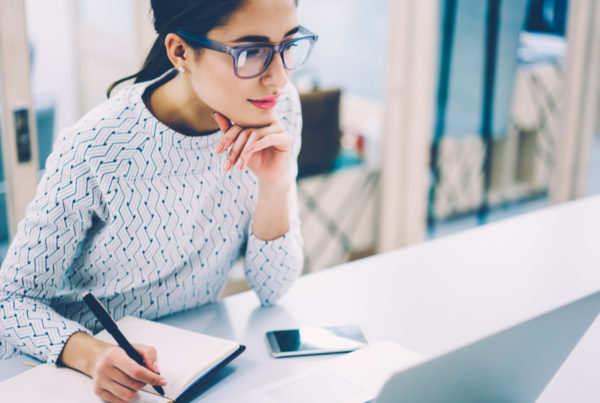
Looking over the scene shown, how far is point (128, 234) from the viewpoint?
42.1 inches

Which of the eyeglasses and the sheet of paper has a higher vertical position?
the eyeglasses

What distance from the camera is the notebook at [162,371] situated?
859 millimetres

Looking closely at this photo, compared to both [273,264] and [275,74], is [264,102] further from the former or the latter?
[273,264]

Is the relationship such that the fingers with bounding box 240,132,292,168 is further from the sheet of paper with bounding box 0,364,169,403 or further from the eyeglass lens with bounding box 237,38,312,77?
the sheet of paper with bounding box 0,364,169,403

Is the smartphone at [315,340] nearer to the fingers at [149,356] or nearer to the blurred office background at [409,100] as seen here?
the fingers at [149,356]

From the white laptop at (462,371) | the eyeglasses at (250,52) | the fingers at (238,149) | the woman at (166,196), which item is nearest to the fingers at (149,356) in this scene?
the woman at (166,196)

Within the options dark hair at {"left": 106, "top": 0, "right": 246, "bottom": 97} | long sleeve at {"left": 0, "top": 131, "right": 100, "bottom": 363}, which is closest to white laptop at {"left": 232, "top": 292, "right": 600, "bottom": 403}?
long sleeve at {"left": 0, "top": 131, "right": 100, "bottom": 363}

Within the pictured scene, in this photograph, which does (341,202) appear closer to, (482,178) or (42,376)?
(482,178)

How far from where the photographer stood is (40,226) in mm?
979

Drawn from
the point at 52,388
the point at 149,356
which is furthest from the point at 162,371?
the point at 52,388

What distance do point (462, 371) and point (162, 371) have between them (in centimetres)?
48

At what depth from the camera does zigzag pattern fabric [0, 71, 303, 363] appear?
985mm

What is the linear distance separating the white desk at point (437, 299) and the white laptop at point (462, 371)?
0.07 m

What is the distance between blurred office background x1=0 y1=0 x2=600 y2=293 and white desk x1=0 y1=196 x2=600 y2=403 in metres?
1.52
